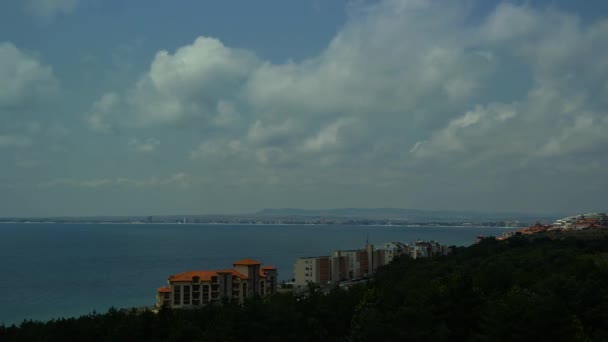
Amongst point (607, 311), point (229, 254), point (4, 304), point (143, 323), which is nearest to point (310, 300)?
point (143, 323)

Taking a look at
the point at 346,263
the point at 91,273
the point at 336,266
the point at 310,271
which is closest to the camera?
the point at 310,271

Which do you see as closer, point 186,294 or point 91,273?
point 186,294

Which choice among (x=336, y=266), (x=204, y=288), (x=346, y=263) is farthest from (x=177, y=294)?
(x=346, y=263)

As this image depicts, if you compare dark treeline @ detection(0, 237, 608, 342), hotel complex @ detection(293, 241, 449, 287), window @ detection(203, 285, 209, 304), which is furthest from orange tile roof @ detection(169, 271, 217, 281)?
dark treeline @ detection(0, 237, 608, 342)

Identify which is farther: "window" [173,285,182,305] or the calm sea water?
the calm sea water

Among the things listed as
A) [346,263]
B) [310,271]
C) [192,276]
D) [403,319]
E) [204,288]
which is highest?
[403,319]

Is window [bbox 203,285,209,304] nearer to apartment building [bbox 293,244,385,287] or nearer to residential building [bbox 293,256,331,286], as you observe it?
apartment building [bbox 293,244,385,287]

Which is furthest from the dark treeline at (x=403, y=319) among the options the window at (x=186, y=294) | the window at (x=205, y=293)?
the window at (x=205, y=293)

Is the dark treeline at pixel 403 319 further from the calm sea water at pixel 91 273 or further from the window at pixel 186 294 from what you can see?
the calm sea water at pixel 91 273

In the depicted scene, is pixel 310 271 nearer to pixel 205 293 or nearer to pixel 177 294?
pixel 205 293
